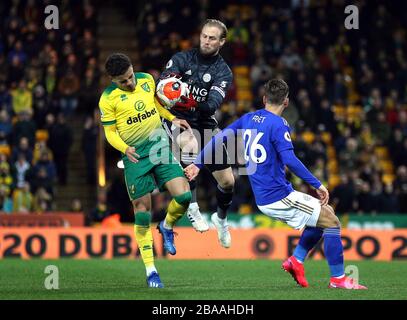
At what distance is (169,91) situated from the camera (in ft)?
44.8

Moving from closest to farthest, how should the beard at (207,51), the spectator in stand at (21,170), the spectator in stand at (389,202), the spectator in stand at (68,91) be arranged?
Result: the beard at (207,51), the spectator in stand at (21,170), the spectator in stand at (389,202), the spectator in stand at (68,91)

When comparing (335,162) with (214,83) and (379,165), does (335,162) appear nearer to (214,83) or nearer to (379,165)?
(379,165)

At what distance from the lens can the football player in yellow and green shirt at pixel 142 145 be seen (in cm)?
1331

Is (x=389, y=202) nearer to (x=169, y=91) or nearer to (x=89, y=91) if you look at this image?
(x=89, y=91)

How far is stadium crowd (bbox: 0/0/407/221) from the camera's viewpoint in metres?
24.2

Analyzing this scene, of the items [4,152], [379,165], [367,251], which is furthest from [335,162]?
[4,152]

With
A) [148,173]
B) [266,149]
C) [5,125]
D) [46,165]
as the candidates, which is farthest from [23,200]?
[266,149]

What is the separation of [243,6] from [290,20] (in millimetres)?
2196

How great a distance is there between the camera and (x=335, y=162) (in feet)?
87.9

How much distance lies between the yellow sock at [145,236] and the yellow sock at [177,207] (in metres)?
0.48

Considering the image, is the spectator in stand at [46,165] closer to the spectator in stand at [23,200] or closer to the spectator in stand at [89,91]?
the spectator in stand at [23,200]

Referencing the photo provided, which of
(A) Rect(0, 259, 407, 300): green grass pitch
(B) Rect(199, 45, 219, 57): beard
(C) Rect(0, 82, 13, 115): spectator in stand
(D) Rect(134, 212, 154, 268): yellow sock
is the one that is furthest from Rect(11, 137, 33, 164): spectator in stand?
(D) Rect(134, 212, 154, 268): yellow sock

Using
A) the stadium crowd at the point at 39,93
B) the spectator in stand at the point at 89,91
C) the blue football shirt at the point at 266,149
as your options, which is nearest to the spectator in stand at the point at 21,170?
the stadium crowd at the point at 39,93

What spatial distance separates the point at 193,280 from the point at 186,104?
2429 mm
